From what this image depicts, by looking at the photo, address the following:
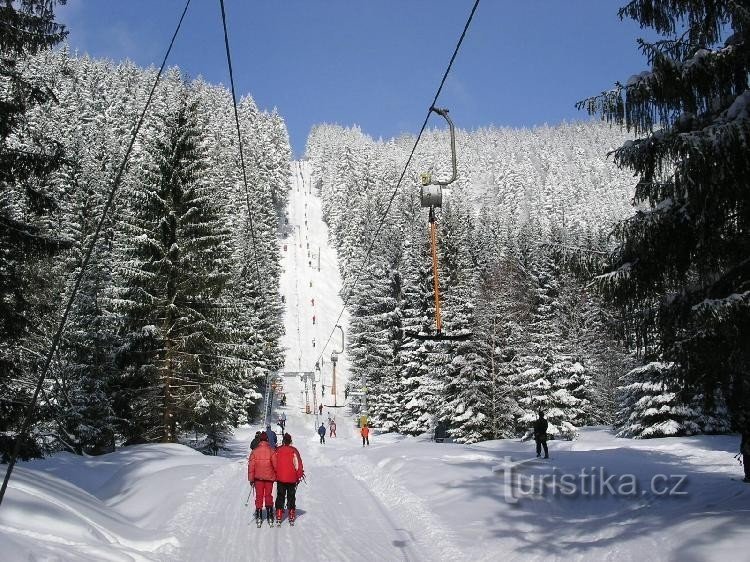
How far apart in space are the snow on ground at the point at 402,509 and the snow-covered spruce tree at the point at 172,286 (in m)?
2.87

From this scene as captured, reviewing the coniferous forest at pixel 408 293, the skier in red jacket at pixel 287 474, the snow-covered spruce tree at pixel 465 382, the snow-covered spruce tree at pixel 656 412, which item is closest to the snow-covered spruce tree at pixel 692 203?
the coniferous forest at pixel 408 293

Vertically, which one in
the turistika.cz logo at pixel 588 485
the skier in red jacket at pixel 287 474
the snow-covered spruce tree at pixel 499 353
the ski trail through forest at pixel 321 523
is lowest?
the ski trail through forest at pixel 321 523

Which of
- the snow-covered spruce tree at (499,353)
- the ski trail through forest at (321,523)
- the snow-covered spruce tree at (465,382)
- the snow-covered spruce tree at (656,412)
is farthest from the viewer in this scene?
the snow-covered spruce tree at (499,353)

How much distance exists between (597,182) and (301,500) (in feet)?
617

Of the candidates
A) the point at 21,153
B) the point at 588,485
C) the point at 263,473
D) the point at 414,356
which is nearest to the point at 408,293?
the point at 414,356

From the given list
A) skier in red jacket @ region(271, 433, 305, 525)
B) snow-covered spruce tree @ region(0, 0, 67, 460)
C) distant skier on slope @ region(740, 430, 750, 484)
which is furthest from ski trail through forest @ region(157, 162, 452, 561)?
distant skier on slope @ region(740, 430, 750, 484)

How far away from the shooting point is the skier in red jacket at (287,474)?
10742mm

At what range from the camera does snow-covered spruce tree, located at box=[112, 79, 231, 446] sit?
22.5m

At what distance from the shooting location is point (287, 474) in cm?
1096

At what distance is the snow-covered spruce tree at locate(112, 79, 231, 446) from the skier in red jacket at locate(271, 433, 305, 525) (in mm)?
12282

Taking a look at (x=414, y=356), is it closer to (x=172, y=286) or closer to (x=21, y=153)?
(x=172, y=286)

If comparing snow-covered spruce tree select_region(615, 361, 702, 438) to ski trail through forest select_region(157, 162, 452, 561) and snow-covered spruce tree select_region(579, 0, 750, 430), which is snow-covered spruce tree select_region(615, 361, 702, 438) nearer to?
ski trail through forest select_region(157, 162, 452, 561)

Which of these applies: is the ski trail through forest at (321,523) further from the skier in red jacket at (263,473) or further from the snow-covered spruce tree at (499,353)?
the snow-covered spruce tree at (499,353)

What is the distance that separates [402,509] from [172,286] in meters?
14.3
